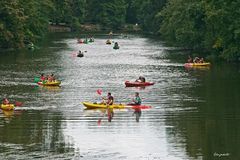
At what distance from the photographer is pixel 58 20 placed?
6727 inches

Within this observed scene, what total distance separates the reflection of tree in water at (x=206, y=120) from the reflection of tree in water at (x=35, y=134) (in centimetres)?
623

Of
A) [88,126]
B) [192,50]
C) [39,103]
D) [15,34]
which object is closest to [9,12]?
[15,34]

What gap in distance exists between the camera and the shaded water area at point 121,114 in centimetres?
3997

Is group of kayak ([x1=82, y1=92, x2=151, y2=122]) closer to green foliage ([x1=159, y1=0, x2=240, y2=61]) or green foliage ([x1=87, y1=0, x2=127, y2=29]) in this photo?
green foliage ([x1=159, y1=0, x2=240, y2=61])

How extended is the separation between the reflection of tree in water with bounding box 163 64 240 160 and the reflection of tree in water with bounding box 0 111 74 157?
6.23 m

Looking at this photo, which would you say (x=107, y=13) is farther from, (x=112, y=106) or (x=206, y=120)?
(x=206, y=120)

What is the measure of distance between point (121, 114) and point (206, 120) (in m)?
6.14

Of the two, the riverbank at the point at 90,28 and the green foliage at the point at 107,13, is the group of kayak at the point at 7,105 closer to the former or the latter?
the riverbank at the point at 90,28

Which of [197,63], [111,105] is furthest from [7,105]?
[197,63]

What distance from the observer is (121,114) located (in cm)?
5169

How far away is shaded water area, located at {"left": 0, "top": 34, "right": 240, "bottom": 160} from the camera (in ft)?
131

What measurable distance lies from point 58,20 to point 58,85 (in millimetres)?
105597

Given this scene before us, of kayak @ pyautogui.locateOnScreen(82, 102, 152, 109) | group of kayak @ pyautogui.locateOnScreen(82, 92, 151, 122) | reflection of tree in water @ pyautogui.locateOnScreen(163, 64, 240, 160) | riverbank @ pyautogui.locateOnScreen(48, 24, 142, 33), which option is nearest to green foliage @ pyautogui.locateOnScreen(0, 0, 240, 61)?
riverbank @ pyautogui.locateOnScreen(48, 24, 142, 33)

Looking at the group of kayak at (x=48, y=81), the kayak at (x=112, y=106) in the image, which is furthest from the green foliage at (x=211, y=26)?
the kayak at (x=112, y=106)
